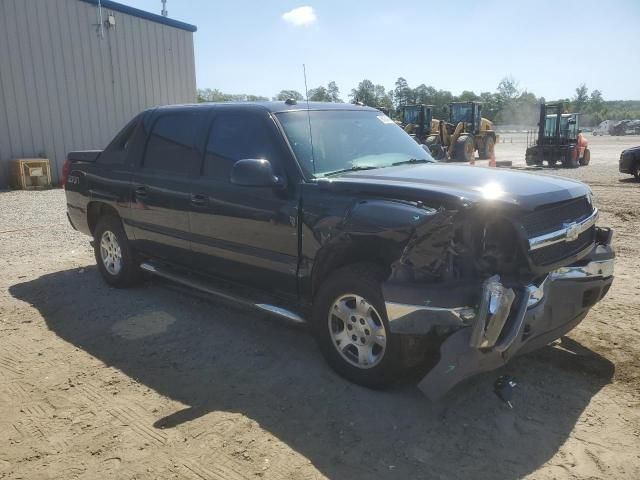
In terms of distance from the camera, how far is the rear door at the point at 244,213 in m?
3.74

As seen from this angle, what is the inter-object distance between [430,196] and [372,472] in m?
1.53

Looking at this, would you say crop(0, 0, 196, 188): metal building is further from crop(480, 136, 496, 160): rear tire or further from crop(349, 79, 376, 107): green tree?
crop(480, 136, 496, 160): rear tire

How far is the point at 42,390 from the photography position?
11.6 feet

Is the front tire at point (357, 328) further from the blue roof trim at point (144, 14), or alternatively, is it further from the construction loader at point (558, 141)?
the construction loader at point (558, 141)

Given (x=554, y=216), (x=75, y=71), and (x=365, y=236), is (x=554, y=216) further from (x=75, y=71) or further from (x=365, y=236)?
(x=75, y=71)

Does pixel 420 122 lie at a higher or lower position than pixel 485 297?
higher

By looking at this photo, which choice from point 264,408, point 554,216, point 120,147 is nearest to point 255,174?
point 264,408

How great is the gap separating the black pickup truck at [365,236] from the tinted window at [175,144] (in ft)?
0.06

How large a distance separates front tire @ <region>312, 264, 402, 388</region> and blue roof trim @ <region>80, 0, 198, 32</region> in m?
15.4

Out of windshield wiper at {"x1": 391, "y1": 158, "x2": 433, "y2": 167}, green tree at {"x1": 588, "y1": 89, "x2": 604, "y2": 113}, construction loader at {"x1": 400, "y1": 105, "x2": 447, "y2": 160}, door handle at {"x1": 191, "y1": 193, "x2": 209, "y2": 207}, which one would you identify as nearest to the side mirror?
door handle at {"x1": 191, "y1": 193, "x2": 209, "y2": 207}

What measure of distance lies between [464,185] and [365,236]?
683 mm

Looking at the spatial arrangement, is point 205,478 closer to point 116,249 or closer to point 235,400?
point 235,400

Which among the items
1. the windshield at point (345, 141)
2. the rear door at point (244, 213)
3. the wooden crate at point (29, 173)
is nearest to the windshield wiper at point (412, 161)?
the windshield at point (345, 141)

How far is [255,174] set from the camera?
356 centimetres
